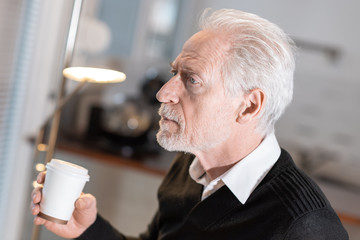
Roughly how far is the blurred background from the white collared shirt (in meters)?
0.30

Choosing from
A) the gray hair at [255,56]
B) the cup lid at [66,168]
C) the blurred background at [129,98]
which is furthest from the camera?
the blurred background at [129,98]

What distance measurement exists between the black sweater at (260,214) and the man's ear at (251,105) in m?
0.12

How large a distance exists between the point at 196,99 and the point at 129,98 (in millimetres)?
1625

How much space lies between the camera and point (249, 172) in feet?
3.74

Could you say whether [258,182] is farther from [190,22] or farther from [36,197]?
[190,22]

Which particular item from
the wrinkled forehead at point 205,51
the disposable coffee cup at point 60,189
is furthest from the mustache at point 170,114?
the disposable coffee cup at point 60,189

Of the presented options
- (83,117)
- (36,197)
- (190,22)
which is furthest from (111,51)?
(36,197)

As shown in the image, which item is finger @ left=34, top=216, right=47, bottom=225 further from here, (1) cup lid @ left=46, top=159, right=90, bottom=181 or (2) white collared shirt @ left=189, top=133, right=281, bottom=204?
(2) white collared shirt @ left=189, top=133, right=281, bottom=204

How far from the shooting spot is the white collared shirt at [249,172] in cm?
111

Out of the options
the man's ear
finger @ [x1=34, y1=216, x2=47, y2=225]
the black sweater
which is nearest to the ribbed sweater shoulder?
the black sweater

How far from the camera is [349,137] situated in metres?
3.75

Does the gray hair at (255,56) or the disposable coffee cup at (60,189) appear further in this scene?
the gray hair at (255,56)

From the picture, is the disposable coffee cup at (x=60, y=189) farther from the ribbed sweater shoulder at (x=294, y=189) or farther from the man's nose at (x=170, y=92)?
the ribbed sweater shoulder at (x=294, y=189)

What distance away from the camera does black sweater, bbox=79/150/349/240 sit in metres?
1.02
